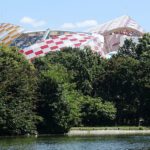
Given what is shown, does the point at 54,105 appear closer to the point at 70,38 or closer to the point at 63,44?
the point at 63,44

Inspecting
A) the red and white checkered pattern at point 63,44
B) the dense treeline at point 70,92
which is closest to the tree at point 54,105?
the dense treeline at point 70,92

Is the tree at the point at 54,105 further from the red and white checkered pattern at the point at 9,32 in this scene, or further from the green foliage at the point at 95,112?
the red and white checkered pattern at the point at 9,32

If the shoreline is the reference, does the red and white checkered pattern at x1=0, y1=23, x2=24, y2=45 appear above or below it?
above

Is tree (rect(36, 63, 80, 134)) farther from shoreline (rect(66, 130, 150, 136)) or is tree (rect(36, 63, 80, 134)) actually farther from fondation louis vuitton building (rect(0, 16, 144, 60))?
fondation louis vuitton building (rect(0, 16, 144, 60))

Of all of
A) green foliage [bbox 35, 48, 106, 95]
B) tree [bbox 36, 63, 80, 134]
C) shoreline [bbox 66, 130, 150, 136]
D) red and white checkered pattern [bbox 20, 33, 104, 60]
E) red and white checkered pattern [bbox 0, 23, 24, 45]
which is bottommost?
shoreline [bbox 66, 130, 150, 136]

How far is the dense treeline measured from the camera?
5547 cm

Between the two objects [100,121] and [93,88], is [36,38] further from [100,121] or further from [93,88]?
[100,121]

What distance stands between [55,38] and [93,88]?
2776 centimetres

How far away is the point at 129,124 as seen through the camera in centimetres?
7356

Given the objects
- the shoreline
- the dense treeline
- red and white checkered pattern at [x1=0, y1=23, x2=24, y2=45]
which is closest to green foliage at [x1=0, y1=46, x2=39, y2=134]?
the dense treeline

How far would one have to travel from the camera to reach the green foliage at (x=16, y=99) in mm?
53531

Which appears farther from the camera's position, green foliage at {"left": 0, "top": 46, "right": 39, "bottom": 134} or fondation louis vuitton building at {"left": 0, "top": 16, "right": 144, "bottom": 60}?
fondation louis vuitton building at {"left": 0, "top": 16, "right": 144, "bottom": 60}

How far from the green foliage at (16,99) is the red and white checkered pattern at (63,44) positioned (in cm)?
3562

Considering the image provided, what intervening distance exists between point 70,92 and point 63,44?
34873 mm
